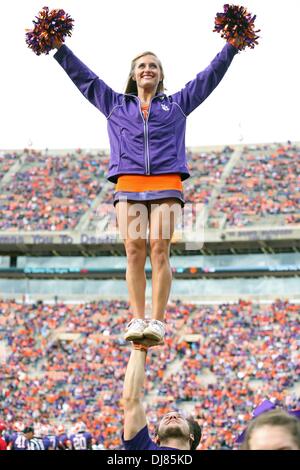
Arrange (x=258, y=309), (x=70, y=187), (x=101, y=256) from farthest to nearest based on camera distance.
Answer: (x=70, y=187) < (x=101, y=256) < (x=258, y=309)

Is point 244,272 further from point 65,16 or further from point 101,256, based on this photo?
point 65,16

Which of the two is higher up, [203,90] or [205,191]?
[205,191]

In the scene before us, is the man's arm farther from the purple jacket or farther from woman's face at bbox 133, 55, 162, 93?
woman's face at bbox 133, 55, 162, 93

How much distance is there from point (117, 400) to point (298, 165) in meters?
18.4

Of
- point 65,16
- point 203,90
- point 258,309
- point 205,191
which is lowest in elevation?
point 203,90

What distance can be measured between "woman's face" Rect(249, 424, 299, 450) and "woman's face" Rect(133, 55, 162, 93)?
3.14 meters

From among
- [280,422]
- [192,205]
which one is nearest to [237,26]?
[280,422]

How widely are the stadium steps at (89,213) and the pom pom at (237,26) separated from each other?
114 feet

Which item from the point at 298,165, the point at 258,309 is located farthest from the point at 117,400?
the point at 298,165

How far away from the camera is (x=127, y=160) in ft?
16.6

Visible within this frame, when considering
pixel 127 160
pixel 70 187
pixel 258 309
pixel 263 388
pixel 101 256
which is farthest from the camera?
pixel 70 187

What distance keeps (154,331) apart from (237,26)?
2.08 m

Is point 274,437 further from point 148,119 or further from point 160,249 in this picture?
point 148,119

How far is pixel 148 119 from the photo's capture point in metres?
5.12
